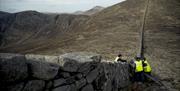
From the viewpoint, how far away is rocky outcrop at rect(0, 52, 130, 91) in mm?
4293

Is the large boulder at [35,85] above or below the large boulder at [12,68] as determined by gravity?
below

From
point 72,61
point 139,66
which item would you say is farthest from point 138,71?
point 72,61

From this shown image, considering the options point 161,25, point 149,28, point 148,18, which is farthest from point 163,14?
point 149,28

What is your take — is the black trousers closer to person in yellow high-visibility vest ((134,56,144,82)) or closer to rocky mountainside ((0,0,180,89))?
person in yellow high-visibility vest ((134,56,144,82))

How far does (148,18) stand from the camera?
31469mm

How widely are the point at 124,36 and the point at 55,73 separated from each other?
1878cm

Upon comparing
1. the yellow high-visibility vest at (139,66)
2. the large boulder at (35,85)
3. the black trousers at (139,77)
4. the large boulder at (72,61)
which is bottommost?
the black trousers at (139,77)

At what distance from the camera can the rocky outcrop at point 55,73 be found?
169 inches

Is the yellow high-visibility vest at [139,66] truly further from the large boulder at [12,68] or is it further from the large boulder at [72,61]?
the large boulder at [12,68]

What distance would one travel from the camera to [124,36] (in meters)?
23.1

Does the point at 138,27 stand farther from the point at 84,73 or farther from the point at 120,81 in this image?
the point at 84,73

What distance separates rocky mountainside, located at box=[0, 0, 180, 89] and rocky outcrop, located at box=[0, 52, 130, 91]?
570 centimetres

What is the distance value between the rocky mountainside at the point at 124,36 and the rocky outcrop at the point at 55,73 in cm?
570

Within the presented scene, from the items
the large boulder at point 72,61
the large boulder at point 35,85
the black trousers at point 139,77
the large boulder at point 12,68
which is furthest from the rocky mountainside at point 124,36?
the large boulder at point 12,68
